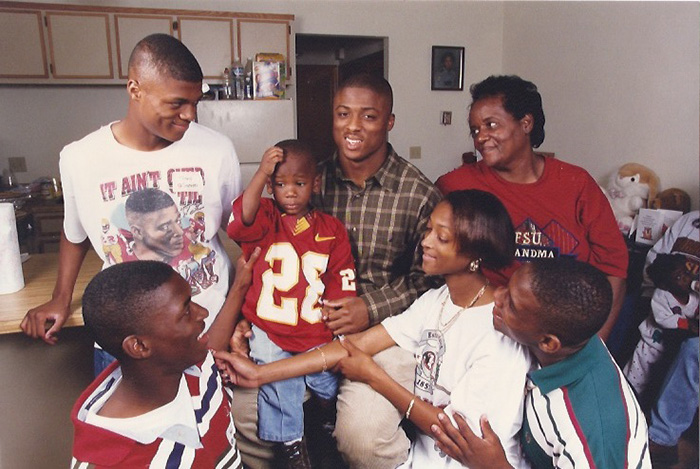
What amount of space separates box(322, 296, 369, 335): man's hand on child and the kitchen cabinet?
2.89 metres

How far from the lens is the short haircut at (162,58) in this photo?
1145 mm

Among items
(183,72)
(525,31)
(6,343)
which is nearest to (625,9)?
(525,31)

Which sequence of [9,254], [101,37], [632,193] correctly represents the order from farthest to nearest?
[101,37] → [632,193] → [9,254]

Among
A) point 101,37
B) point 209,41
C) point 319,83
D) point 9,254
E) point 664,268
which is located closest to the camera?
point 9,254

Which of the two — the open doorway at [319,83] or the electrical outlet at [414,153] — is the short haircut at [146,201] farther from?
the open doorway at [319,83]

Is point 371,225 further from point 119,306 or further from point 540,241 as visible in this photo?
point 119,306

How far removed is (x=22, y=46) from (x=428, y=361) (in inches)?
139

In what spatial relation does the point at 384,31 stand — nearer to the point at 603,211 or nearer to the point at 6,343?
the point at 603,211

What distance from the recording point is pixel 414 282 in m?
1.50

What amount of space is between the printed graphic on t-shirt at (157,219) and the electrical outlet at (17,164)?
315cm

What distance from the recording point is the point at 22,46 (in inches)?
135

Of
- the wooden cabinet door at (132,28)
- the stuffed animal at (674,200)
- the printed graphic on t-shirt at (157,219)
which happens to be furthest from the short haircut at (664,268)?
the wooden cabinet door at (132,28)

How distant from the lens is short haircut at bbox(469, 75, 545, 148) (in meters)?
1.56

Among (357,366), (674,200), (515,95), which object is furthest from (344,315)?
(674,200)
